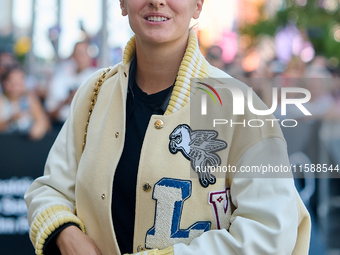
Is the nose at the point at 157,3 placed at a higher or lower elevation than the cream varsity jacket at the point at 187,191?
higher

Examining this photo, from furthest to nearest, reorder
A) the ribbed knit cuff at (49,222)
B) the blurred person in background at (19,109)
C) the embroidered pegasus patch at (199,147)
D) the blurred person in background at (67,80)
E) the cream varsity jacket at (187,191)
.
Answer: the blurred person in background at (67,80)
the blurred person in background at (19,109)
the ribbed knit cuff at (49,222)
the embroidered pegasus patch at (199,147)
the cream varsity jacket at (187,191)

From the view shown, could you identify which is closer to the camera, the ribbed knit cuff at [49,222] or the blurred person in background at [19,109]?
the ribbed knit cuff at [49,222]

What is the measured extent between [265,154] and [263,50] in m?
14.0

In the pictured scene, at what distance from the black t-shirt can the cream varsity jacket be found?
3 centimetres

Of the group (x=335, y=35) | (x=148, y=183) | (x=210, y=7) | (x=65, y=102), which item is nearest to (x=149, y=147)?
(x=148, y=183)

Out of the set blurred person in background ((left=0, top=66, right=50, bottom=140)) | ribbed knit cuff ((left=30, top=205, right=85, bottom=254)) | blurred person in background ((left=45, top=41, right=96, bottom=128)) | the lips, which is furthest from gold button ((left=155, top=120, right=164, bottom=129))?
blurred person in background ((left=45, top=41, right=96, bottom=128))

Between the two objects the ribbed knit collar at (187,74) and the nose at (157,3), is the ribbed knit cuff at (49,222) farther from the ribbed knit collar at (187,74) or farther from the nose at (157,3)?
the nose at (157,3)

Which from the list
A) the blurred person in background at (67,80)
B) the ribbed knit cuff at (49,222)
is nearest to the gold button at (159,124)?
the ribbed knit cuff at (49,222)

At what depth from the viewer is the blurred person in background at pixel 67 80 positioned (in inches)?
195

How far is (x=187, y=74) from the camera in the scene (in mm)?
1550

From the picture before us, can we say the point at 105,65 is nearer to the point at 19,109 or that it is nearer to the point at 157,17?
the point at 19,109

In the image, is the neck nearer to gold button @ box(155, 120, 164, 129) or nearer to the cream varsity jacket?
the cream varsity jacket

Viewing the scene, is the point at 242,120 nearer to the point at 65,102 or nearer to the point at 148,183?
the point at 148,183

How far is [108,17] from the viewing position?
18.2 ft
